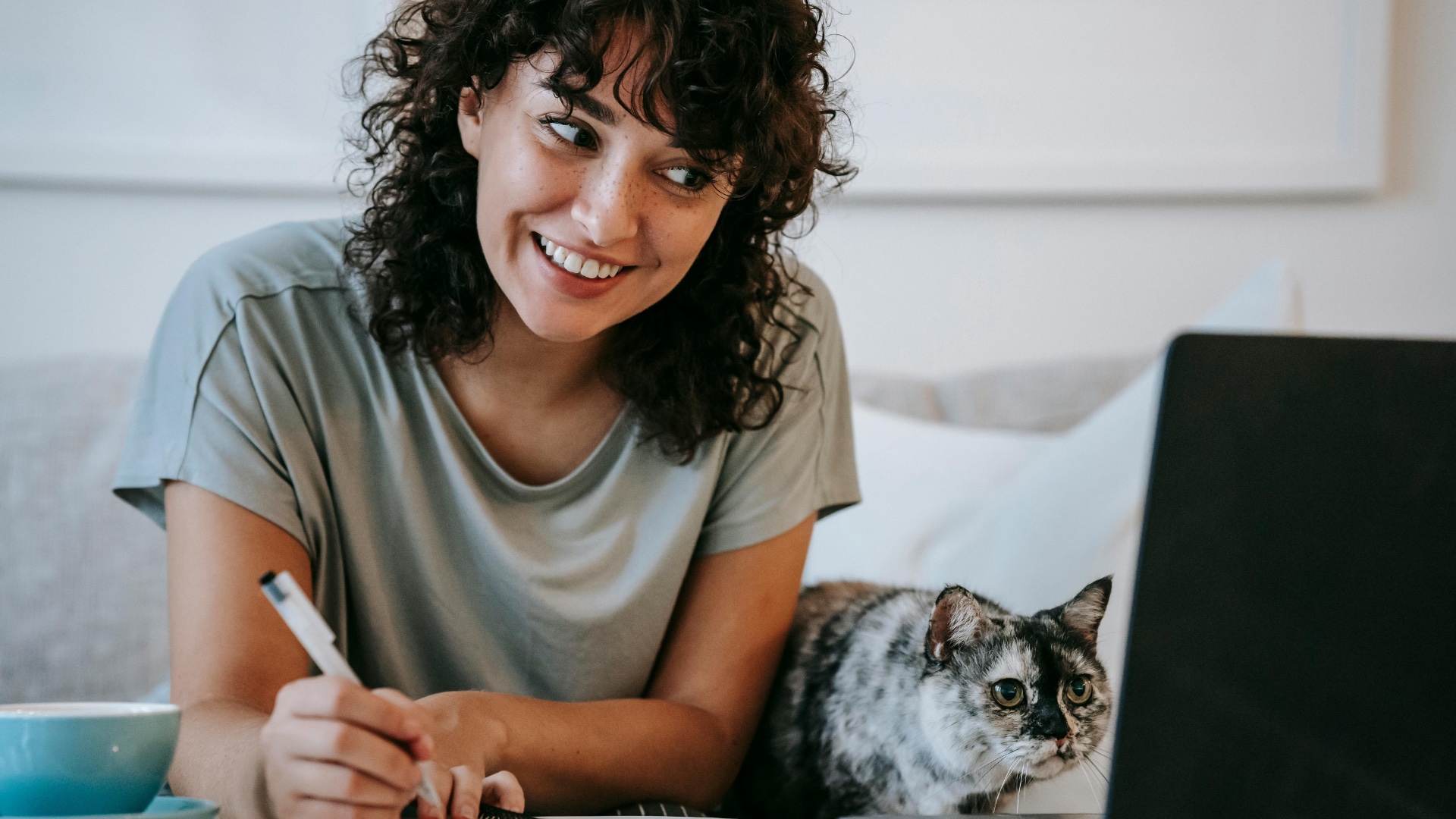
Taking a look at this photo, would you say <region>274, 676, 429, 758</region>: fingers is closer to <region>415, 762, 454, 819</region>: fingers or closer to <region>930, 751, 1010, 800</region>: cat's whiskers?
<region>415, 762, 454, 819</region>: fingers

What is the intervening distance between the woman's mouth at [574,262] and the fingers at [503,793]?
1.45ft

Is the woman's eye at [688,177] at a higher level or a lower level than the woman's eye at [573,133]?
lower

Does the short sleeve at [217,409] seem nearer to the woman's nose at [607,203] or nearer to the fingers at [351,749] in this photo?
the woman's nose at [607,203]

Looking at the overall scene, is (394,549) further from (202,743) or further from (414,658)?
(202,743)

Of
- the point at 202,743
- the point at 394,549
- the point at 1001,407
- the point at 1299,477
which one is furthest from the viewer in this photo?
the point at 1001,407

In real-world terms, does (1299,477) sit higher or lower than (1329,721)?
higher

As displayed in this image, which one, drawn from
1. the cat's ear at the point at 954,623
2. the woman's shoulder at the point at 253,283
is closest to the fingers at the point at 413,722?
the cat's ear at the point at 954,623

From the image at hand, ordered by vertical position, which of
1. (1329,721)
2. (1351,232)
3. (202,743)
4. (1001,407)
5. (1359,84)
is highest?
(1359,84)

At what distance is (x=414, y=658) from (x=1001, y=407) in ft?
3.37

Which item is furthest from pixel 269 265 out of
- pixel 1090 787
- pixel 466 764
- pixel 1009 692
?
pixel 1090 787

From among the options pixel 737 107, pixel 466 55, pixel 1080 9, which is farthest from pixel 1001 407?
pixel 466 55

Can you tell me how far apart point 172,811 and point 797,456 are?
0.79 m

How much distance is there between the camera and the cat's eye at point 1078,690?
0.85 metres

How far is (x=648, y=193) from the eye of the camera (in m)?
0.96
